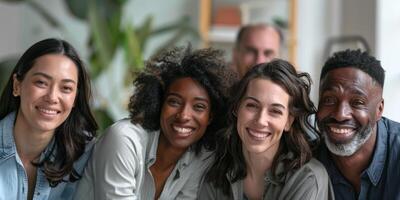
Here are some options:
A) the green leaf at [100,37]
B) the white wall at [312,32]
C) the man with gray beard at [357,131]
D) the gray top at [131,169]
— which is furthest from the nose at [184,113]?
the white wall at [312,32]

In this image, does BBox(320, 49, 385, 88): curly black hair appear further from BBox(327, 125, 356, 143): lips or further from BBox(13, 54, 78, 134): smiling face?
BBox(13, 54, 78, 134): smiling face

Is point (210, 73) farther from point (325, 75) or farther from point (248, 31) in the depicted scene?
point (248, 31)

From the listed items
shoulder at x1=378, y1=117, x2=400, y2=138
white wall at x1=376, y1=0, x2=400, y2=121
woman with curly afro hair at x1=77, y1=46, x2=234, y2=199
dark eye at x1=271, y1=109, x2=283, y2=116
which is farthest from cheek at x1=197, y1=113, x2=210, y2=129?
white wall at x1=376, y1=0, x2=400, y2=121

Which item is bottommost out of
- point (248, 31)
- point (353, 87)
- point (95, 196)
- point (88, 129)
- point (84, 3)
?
point (95, 196)

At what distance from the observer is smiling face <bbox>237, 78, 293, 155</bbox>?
1692mm

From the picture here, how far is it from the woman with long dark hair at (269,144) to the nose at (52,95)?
590mm

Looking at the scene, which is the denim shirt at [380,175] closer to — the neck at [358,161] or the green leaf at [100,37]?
the neck at [358,161]

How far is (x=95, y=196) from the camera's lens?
5.96 feet

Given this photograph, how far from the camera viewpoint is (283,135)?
5.98ft

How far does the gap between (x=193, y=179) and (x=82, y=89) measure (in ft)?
1.68

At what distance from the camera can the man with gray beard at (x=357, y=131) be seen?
1676 millimetres

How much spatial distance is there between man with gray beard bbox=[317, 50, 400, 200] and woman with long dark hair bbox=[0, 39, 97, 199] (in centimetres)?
84

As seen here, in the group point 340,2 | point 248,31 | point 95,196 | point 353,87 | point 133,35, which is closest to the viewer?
point 353,87

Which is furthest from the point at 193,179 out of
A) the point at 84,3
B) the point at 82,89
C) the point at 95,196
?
the point at 84,3
